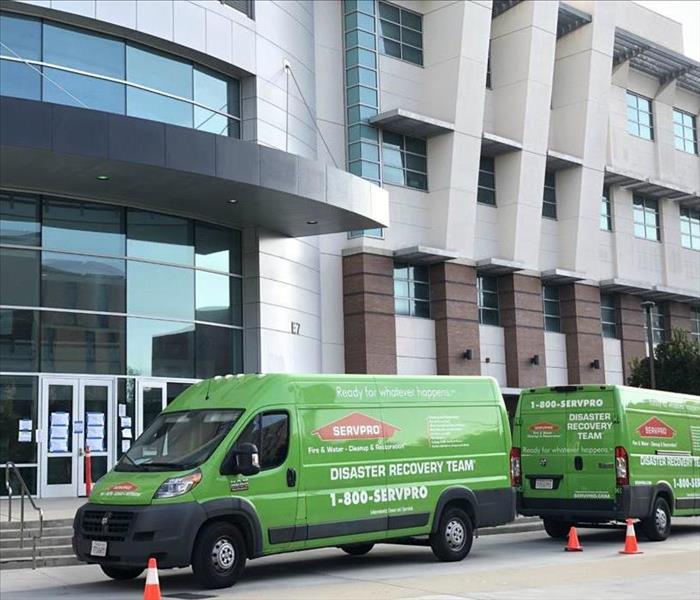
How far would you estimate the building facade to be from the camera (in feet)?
67.6

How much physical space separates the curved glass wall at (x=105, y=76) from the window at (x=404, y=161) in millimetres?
7069

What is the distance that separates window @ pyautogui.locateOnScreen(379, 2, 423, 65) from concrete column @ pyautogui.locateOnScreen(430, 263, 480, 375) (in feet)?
21.5

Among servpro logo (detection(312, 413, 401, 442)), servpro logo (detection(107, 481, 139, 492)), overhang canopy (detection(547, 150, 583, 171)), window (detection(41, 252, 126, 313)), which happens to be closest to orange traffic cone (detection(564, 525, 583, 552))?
servpro logo (detection(312, 413, 401, 442))

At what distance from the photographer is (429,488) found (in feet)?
45.4

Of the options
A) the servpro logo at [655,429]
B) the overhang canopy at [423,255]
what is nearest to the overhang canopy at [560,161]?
the overhang canopy at [423,255]

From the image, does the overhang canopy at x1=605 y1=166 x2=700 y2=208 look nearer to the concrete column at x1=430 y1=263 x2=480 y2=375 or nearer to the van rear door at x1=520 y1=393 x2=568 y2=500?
the concrete column at x1=430 y1=263 x2=480 y2=375

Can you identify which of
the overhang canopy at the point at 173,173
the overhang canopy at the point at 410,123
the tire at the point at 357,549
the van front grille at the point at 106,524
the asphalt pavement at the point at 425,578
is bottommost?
the asphalt pavement at the point at 425,578

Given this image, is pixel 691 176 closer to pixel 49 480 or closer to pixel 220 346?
pixel 220 346

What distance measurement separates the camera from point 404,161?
101 feet

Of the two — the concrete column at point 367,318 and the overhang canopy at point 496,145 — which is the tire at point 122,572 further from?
the overhang canopy at point 496,145

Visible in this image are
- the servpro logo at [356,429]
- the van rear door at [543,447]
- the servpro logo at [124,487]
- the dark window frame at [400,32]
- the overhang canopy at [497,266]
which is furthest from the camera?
the overhang canopy at [497,266]

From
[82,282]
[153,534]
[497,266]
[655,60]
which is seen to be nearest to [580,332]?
[497,266]

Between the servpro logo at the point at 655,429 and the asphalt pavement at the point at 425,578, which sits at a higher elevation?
the servpro logo at the point at 655,429

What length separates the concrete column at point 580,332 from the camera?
35.7 m
